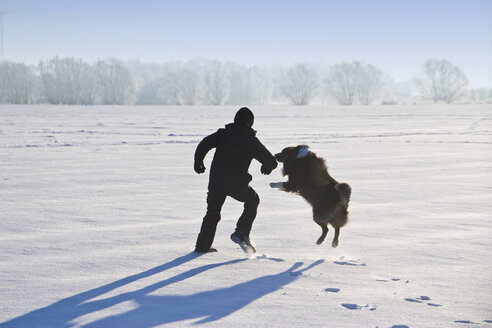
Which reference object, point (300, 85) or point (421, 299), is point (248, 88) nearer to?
point (300, 85)

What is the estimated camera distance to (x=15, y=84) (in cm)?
8556

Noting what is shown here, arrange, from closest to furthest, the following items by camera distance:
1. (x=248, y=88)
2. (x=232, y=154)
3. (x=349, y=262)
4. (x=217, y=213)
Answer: (x=349, y=262)
(x=232, y=154)
(x=217, y=213)
(x=248, y=88)

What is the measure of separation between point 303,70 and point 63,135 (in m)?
81.8

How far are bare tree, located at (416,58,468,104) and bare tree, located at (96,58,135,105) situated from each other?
54598 mm

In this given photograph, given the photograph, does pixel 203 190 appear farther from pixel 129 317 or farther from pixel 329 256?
pixel 129 317

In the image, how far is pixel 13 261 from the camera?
4.57m

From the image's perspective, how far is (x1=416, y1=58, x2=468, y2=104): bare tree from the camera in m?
92.2

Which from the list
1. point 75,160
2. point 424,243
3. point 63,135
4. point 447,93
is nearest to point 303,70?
point 447,93

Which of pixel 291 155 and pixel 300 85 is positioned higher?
pixel 300 85

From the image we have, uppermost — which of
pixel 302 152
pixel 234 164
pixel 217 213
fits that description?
pixel 302 152

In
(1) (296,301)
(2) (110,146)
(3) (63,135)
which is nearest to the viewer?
(1) (296,301)

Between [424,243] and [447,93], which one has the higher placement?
[447,93]

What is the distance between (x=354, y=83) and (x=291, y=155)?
95.9 metres

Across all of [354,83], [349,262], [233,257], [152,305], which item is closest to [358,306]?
[349,262]
